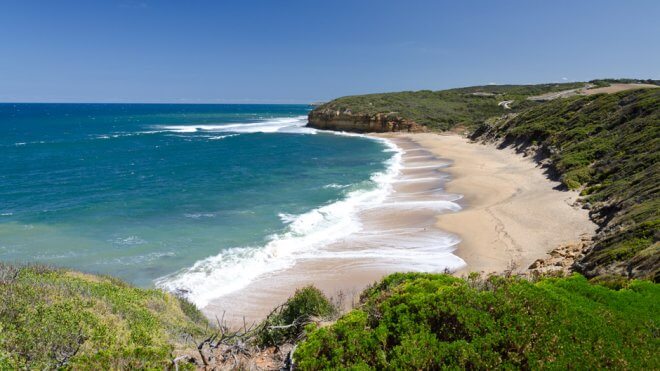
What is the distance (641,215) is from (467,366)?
13.0 meters

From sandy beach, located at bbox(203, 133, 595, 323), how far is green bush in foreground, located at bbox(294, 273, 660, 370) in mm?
4581

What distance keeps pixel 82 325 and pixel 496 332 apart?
7.18 meters

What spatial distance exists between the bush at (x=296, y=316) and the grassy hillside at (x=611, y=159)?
7.34 m

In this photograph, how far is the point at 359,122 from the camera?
82625 mm

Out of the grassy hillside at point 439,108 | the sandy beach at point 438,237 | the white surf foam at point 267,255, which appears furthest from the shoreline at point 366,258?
the grassy hillside at point 439,108

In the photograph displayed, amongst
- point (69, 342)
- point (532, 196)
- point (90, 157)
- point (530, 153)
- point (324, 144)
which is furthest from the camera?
point (324, 144)

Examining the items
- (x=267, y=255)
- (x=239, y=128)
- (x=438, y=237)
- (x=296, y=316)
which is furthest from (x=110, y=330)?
(x=239, y=128)

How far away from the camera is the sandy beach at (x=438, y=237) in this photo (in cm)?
1476

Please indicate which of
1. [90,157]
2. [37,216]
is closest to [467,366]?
[37,216]

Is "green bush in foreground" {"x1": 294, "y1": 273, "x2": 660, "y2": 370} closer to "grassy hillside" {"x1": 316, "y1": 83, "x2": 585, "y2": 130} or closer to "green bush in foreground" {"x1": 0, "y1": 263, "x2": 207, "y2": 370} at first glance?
"green bush in foreground" {"x1": 0, "y1": 263, "x2": 207, "y2": 370}

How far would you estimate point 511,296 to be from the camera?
22.7 feet

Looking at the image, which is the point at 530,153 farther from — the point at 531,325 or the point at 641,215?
the point at 531,325

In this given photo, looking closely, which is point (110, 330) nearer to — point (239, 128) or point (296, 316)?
point (296, 316)

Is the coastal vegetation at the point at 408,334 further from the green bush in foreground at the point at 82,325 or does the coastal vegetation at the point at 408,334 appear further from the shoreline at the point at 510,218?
the shoreline at the point at 510,218
